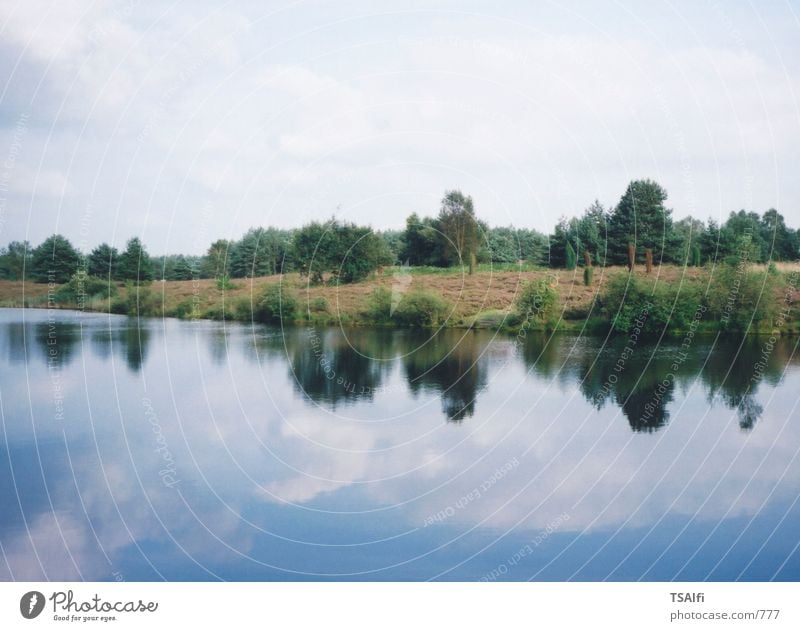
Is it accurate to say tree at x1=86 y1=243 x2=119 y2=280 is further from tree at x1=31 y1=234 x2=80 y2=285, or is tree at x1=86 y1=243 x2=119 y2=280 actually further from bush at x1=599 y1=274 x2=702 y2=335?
bush at x1=599 y1=274 x2=702 y2=335

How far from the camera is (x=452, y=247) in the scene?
515 inches

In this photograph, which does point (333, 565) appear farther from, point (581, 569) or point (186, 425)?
point (186, 425)

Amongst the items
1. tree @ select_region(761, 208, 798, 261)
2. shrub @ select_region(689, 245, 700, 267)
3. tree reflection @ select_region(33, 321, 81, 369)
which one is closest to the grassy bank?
shrub @ select_region(689, 245, 700, 267)

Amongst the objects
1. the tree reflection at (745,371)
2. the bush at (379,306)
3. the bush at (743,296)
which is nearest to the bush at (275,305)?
the bush at (379,306)

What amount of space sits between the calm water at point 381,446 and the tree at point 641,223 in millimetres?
1670

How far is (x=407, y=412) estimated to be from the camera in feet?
37.9

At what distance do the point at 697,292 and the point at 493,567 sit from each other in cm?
715

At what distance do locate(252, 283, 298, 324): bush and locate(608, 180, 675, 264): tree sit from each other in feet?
17.8

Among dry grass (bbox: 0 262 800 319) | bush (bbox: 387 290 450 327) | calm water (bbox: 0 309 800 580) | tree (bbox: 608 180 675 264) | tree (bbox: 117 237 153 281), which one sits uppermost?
tree (bbox: 608 180 675 264)

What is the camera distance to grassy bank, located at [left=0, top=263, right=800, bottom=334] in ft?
44.2

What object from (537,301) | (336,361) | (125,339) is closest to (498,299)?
(537,301)

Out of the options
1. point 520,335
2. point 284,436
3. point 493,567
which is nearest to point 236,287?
point 284,436

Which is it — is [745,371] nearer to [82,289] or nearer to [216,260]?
[216,260]

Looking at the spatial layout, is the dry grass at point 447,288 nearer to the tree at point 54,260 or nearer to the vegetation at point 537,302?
the vegetation at point 537,302
